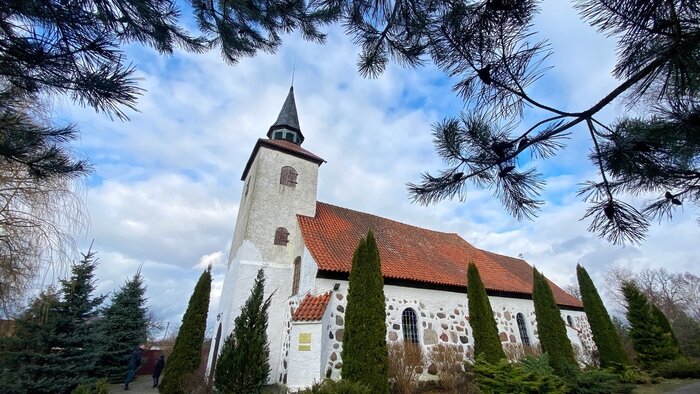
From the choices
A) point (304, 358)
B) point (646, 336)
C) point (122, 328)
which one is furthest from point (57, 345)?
point (646, 336)

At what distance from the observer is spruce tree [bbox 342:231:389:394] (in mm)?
6332

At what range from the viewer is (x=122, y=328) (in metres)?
14.6

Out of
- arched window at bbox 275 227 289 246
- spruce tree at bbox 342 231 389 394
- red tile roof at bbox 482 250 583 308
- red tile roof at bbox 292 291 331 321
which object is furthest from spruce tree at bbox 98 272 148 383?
red tile roof at bbox 482 250 583 308

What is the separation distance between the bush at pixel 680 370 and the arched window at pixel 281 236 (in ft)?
45.9

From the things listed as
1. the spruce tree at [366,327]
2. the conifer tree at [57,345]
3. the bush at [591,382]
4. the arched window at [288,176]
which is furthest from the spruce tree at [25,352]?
the bush at [591,382]

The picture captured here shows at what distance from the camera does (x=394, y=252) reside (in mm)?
11750

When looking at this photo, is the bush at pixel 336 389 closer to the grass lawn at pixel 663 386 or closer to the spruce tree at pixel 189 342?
the spruce tree at pixel 189 342

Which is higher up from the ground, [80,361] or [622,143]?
[622,143]

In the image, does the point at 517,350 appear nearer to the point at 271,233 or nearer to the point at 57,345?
the point at 271,233

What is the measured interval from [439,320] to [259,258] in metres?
6.52

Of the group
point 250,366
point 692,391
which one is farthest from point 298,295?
point 692,391

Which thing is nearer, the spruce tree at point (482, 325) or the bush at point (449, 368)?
the bush at point (449, 368)

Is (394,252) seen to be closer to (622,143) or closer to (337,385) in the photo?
(337,385)

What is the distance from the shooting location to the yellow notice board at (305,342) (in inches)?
311
